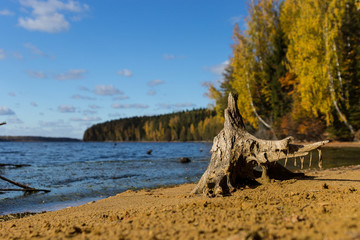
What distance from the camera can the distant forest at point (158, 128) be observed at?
120938mm

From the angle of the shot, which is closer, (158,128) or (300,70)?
(300,70)

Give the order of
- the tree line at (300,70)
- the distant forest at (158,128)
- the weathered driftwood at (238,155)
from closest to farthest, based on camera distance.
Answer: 1. the weathered driftwood at (238,155)
2. the tree line at (300,70)
3. the distant forest at (158,128)

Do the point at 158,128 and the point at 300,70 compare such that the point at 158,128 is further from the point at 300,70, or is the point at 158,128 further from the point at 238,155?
the point at 238,155

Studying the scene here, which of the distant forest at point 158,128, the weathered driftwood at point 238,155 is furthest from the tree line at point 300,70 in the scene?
the distant forest at point 158,128

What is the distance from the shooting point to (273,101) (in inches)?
1131

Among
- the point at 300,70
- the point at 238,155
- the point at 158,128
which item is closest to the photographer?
the point at 238,155

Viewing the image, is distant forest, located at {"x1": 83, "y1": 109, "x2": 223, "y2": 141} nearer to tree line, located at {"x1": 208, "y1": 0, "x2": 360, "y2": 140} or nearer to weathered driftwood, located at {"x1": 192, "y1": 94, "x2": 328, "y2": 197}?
tree line, located at {"x1": 208, "y1": 0, "x2": 360, "y2": 140}

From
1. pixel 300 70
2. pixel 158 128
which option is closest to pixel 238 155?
pixel 300 70

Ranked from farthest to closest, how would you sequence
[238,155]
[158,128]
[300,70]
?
[158,128] → [300,70] → [238,155]

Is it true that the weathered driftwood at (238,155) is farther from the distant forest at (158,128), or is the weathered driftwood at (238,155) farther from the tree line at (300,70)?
the distant forest at (158,128)

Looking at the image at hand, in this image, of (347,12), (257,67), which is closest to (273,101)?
(257,67)

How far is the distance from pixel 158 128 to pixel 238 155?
5512 inches

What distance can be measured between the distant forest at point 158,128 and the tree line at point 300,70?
6101 cm

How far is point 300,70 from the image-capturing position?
23.2 meters
